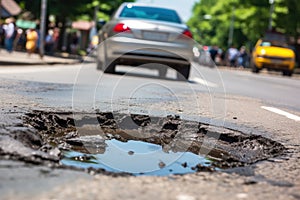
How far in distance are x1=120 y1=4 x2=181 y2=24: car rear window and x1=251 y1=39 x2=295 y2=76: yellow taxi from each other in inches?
624

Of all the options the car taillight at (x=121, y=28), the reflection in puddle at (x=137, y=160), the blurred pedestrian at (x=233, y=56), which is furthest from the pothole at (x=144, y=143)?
the blurred pedestrian at (x=233, y=56)

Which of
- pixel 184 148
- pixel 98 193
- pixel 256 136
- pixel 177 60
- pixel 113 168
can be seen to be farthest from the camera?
pixel 177 60

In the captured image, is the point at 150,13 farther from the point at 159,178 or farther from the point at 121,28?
the point at 159,178

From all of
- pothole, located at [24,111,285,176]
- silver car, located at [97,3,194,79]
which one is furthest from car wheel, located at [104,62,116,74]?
pothole, located at [24,111,285,176]

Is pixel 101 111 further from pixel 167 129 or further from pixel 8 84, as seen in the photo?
pixel 8 84

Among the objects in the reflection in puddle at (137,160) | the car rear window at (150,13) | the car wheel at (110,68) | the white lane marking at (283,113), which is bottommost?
the car wheel at (110,68)

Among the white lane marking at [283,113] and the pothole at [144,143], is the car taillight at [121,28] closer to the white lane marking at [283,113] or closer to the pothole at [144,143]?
the white lane marking at [283,113]

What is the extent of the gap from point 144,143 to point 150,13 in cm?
753

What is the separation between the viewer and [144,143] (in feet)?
13.9

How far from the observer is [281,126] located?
5.57 metres

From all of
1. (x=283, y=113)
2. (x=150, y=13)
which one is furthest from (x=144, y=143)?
(x=150, y=13)

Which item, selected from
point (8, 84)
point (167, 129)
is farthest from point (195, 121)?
point (8, 84)

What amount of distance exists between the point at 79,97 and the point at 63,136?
2.55 m

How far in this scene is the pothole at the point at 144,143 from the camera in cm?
339
